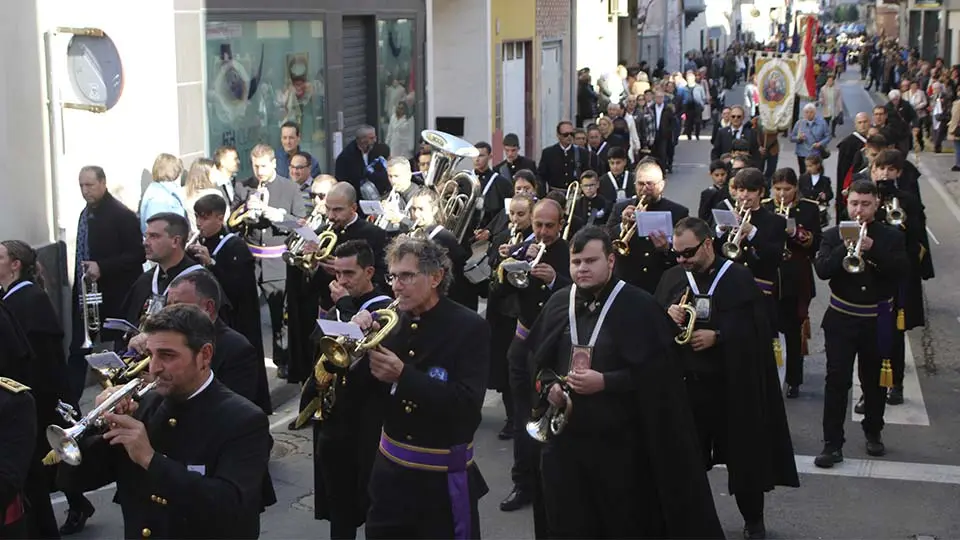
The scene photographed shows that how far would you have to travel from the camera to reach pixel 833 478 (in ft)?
31.0

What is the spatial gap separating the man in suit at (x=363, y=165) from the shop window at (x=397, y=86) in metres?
4.18

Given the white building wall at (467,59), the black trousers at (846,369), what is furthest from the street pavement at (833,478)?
the white building wall at (467,59)

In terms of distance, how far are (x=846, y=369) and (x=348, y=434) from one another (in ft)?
13.3

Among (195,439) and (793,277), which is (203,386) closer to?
(195,439)

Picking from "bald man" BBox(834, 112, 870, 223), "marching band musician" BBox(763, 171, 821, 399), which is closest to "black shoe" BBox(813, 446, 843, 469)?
"marching band musician" BBox(763, 171, 821, 399)

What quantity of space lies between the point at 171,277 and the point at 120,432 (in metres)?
3.48

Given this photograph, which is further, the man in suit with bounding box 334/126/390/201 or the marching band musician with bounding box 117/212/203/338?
the man in suit with bounding box 334/126/390/201

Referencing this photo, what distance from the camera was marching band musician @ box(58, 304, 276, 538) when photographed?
16.2 feet

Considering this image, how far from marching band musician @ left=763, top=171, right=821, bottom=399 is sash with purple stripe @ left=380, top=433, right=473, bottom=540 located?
579 cm

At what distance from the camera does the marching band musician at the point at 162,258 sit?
8.11 metres

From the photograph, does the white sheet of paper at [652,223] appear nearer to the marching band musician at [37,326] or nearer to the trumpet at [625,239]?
the trumpet at [625,239]

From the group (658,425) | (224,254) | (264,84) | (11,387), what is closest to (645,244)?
(224,254)

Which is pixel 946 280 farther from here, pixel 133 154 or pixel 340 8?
pixel 133 154

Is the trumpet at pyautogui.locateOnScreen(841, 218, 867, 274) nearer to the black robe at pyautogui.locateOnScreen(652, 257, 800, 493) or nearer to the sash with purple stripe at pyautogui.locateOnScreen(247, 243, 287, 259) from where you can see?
the black robe at pyautogui.locateOnScreen(652, 257, 800, 493)
